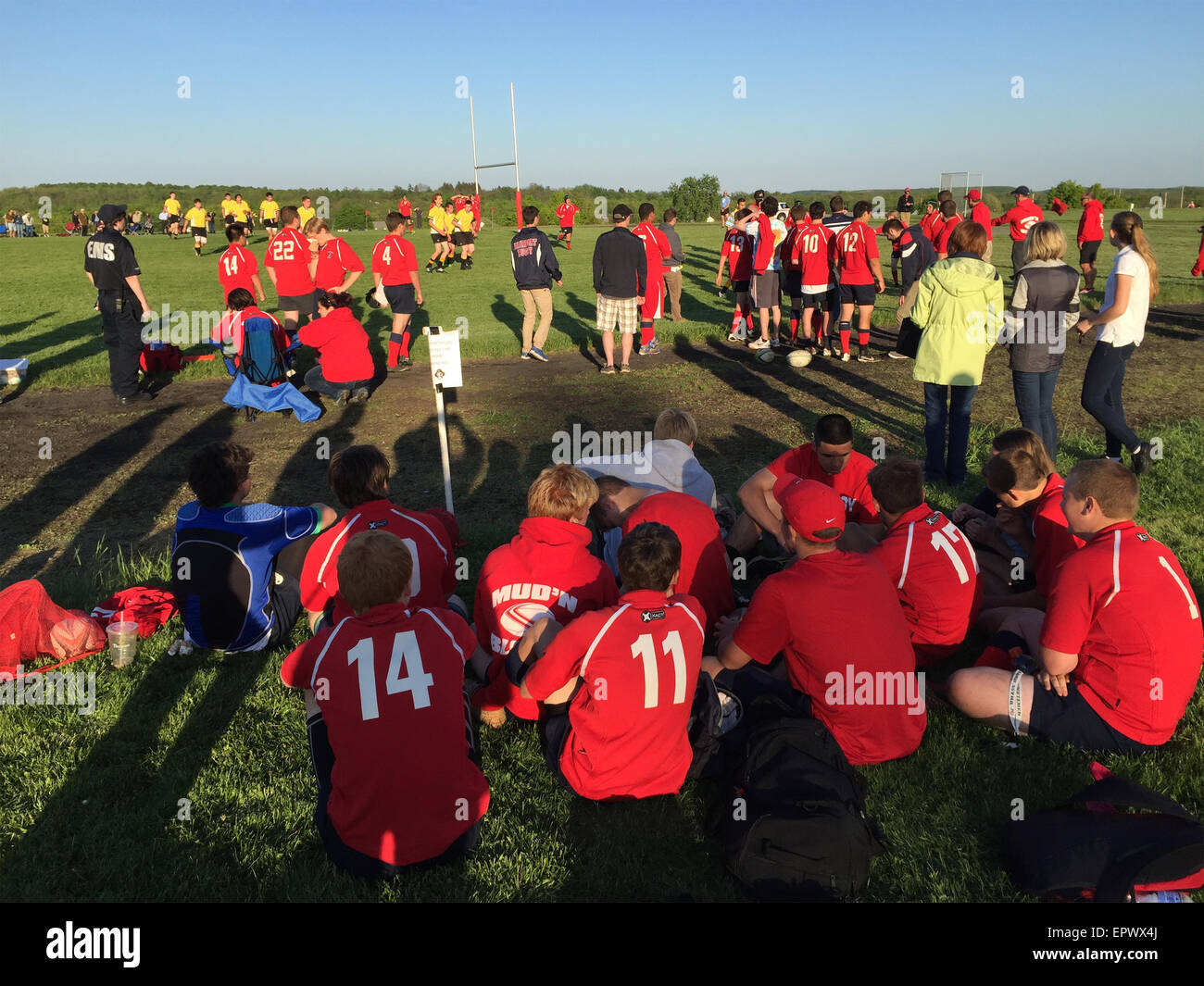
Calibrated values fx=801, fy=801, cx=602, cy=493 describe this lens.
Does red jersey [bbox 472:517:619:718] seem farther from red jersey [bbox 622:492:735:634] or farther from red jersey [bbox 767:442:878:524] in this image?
red jersey [bbox 767:442:878:524]

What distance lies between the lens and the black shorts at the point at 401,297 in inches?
456

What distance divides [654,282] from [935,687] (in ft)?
35.5

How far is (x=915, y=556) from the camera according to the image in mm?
3867

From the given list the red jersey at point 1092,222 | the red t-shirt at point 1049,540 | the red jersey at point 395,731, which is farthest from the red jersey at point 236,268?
the red jersey at point 1092,222

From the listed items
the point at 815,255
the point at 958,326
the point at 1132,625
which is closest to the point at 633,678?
the point at 1132,625

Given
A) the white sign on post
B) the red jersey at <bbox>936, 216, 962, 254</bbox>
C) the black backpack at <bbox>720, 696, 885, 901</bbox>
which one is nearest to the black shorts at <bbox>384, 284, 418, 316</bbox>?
the white sign on post

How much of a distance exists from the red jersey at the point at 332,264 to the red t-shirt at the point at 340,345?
1650 millimetres

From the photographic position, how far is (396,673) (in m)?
2.81

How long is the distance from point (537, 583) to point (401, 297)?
8.98 metres

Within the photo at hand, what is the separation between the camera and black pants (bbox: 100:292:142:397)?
32.2ft

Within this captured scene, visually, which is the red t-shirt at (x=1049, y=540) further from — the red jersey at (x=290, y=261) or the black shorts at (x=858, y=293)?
the red jersey at (x=290, y=261)
